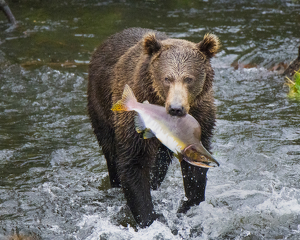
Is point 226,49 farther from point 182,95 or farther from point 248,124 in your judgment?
point 182,95

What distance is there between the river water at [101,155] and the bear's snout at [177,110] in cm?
155

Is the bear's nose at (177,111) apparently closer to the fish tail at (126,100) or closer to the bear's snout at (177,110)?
the bear's snout at (177,110)

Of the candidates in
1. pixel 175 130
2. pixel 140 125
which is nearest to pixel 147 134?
pixel 140 125

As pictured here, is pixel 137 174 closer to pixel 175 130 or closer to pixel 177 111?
pixel 175 130

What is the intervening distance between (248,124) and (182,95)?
11.5 feet

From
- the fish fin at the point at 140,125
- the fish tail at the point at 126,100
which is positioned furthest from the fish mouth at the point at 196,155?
the fish tail at the point at 126,100

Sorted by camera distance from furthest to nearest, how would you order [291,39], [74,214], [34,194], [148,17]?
[148,17], [291,39], [34,194], [74,214]

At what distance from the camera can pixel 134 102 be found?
364 centimetres

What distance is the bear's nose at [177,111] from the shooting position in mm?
3305

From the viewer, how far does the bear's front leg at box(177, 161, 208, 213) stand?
4406 mm

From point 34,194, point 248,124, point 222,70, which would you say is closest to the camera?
point 34,194

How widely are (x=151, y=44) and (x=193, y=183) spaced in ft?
4.95

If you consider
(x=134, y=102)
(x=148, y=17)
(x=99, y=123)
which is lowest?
(x=148, y=17)

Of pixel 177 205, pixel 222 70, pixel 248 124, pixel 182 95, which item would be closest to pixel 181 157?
pixel 182 95
